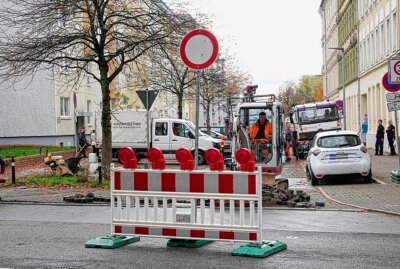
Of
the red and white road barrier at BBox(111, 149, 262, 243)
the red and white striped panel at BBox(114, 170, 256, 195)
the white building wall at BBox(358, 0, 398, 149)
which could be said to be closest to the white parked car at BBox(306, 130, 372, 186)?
the red and white road barrier at BBox(111, 149, 262, 243)

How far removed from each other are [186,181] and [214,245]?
122cm

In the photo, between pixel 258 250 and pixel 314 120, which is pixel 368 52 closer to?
pixel 314 120

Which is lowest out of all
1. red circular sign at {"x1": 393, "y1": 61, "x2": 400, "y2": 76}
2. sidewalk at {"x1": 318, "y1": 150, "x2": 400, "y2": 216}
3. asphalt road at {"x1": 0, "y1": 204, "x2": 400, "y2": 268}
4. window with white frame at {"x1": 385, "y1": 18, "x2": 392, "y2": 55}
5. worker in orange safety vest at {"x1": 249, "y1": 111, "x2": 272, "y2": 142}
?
asphalt road at {"x1": 0, "y1": 204, "x2": 400, "y2": 268}

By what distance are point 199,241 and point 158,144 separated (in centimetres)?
2347

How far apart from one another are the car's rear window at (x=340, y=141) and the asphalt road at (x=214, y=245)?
7.00 metres

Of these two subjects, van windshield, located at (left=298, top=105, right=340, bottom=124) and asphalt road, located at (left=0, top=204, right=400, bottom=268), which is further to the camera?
van windshield, located at (left=298, top=105, right=340, bottom=124)

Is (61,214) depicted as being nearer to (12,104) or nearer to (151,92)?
(151,92)

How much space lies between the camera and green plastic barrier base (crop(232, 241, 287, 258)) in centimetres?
827

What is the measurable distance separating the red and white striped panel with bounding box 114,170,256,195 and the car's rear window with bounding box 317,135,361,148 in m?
11.9

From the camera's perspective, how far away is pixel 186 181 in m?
8.56

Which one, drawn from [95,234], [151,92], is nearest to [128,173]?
[95,234]

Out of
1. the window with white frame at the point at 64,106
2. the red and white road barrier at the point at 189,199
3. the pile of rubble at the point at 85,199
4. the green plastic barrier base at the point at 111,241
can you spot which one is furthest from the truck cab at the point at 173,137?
the red and white road barrier at the point at 189,199

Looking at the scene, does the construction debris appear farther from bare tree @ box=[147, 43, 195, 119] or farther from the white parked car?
bare tree @ box=[147, 43, 195, 119]

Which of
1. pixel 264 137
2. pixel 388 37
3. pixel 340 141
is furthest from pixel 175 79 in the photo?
pixel 264 137
